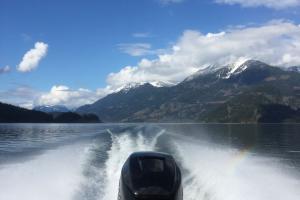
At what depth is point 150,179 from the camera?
14.7 m

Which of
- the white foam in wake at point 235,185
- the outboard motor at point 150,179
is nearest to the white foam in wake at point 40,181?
the outboard motor at point 150,179

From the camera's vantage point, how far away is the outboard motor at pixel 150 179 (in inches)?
555

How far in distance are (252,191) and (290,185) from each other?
250 inches

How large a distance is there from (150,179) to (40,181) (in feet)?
37.8

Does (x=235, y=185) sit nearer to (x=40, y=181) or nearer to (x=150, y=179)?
(x=150, y=179)

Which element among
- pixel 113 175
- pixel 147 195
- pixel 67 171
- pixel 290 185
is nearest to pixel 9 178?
pixel 67 171

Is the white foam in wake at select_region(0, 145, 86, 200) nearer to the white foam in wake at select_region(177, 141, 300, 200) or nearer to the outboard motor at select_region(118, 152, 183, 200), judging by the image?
the outboard motor at select_region(118, 152, 183, 200)

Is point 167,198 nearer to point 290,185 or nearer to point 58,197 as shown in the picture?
point 58,197

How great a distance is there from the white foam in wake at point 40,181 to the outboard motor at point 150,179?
607 cm

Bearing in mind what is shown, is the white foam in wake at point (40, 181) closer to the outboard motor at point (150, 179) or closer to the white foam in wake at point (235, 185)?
the outboard motor at point (150, 179)

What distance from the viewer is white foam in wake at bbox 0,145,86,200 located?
20.8 metres

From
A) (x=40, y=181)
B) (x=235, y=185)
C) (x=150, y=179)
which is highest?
(x=150, y=179)

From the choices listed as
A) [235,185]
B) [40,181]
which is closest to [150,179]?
[235,185]

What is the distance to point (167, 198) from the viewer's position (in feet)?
46.3
